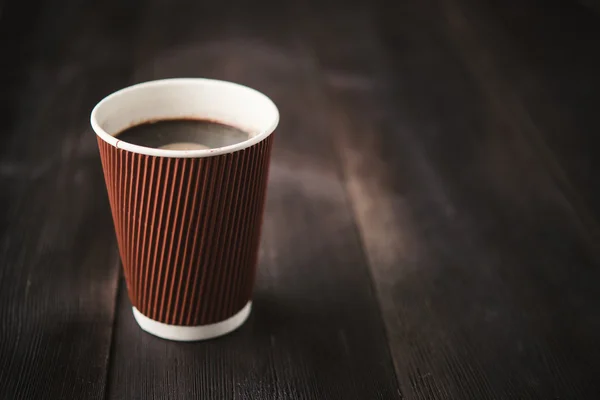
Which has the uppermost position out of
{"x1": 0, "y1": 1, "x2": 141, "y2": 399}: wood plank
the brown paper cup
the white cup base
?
the brown paper cup

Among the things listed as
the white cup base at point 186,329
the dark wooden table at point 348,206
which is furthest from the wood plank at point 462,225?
the white cup base at point 186,329

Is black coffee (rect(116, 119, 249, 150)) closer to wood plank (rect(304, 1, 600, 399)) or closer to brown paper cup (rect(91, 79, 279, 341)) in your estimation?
brown paper cup (rect(91, 79, 279, 341))

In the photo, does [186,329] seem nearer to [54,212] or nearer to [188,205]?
[188,205]

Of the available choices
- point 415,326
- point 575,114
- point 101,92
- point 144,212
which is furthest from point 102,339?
point 575,114

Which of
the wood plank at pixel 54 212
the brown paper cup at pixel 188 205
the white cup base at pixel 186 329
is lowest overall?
the wood plank at pixel 54 212

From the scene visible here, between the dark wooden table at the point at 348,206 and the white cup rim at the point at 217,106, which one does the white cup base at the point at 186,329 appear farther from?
the white cup rim at the point at 217,106

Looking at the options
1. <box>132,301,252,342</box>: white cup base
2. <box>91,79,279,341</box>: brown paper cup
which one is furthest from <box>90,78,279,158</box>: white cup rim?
<box>132,301,252,342</box>: white cup base

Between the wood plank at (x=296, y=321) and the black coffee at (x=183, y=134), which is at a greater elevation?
the black coffee at (x=183, y=134)
